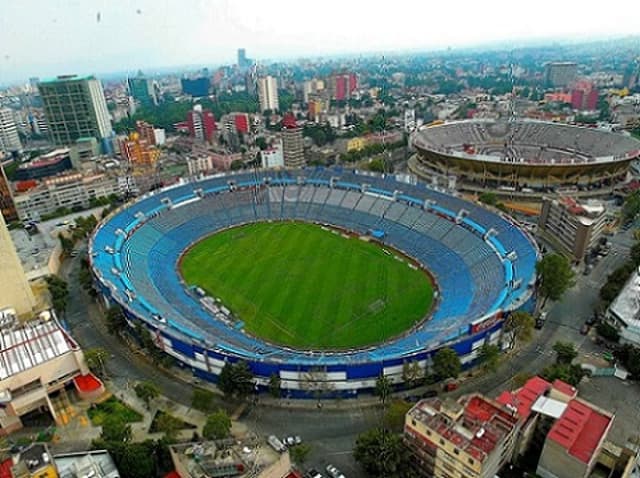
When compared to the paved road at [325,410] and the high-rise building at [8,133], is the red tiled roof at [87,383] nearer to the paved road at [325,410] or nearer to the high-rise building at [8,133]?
the paved road at [325,410]

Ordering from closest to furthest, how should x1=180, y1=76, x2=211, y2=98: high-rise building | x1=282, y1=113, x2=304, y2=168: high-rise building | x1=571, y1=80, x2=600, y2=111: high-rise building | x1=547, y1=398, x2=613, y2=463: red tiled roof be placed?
x1=547, y1=398, x2=613, y2=463: red tiled roof < x1=282, y1=113, x2=304, y2=168: high-rise building < x1=571, y1=80, x2=600, y2=111: high-rise building < x1=180, y1=76, x2=211, y2=98: high-rise building

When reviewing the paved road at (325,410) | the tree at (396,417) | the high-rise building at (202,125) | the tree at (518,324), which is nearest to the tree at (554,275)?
the paved road at (325,410)

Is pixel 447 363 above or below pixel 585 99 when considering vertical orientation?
below

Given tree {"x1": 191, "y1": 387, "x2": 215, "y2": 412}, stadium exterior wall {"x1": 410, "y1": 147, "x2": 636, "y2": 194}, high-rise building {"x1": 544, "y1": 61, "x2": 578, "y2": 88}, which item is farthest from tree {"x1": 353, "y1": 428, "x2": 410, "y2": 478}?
high-rise building {"x1": 544, "y1": 61, "x2": 578, "y2": 88}

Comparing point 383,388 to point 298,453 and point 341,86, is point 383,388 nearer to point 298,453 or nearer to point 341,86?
point 298,453

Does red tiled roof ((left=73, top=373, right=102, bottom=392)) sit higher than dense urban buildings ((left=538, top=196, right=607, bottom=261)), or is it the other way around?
dense urban buildings ((left=538, top=196, right=607, bottom=261))

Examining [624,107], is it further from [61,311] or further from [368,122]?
[61,311]

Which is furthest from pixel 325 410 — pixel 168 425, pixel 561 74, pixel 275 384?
pixel 561 74

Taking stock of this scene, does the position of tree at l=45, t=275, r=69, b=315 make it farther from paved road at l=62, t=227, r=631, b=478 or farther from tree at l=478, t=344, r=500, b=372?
tree at l=478, t=344, r=500, b=372
